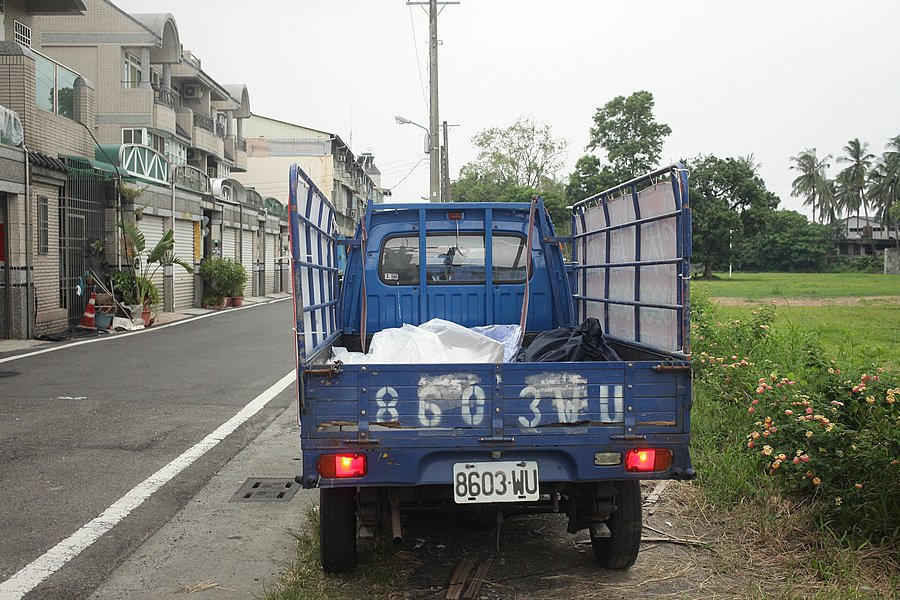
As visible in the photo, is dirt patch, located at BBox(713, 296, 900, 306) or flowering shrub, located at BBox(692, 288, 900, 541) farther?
dirt patch, located at BBox(713, 296, 900, 306)

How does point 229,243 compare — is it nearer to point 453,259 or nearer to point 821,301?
point 821,301

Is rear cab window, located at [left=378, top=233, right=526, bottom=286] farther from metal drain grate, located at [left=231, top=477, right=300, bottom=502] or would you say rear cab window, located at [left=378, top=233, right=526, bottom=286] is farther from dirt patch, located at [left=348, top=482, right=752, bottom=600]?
dirt patch, located at [left=348, top=482, right=752, bottom=600]

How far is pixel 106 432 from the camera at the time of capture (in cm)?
771

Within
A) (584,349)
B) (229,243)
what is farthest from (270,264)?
(584,349)

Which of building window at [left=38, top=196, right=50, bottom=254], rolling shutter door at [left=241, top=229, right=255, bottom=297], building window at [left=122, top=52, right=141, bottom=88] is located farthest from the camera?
rolling shutter door at [left=241, top=229, right=255, bottom=297]

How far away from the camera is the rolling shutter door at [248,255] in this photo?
34.5 metres

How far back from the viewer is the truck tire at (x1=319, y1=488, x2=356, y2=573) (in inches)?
168

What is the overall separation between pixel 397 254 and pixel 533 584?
301cm

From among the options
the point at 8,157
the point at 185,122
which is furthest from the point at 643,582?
the point at 185,122

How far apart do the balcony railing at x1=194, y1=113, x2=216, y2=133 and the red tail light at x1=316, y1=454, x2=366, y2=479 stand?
34.4 meters

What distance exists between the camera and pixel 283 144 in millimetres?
61156

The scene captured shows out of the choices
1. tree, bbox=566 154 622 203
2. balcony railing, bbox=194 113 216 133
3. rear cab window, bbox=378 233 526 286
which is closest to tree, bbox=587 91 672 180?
tree, bbox=566 154 622 203

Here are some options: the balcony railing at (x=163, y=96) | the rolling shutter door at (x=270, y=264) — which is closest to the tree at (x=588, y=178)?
the rolling shutter door at (x=270, y=264)

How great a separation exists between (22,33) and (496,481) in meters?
19.0
